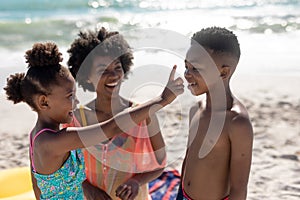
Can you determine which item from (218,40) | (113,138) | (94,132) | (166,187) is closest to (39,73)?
(94,132)

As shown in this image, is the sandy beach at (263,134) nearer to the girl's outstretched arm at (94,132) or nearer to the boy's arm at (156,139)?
the boy's arm at (156,139)

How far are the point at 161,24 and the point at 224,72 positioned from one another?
11.2 m

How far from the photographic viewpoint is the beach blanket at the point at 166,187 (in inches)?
135

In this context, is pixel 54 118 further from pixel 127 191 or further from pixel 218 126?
pixel 218 126

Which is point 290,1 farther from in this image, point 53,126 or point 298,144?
point 53,126

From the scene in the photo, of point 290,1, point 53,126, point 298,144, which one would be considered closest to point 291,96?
point 298,144

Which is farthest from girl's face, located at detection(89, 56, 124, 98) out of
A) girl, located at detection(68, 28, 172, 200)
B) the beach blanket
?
the beach blanket

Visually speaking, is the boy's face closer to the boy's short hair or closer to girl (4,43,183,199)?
the boy's short hair

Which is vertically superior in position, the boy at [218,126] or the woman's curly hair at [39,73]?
the woman's curly hair at [39,73]

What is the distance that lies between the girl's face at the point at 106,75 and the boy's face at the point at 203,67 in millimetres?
383

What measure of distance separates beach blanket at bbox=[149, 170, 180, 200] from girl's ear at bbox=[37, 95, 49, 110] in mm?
1554

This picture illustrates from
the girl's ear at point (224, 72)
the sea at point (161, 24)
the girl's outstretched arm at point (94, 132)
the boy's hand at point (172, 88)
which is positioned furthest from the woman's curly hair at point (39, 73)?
the sea at point (161, 24)

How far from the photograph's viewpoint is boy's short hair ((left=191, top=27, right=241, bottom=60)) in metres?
2.15

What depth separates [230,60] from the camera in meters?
2.17
